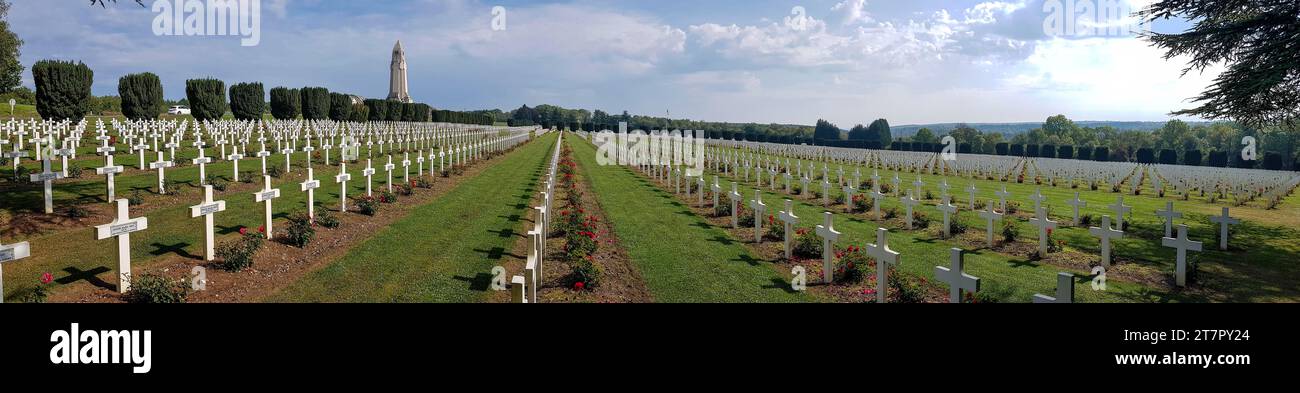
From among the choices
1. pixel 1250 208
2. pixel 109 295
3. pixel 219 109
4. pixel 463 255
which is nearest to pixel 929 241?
pixel 463 255

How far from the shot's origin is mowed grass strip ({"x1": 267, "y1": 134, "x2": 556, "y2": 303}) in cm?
768

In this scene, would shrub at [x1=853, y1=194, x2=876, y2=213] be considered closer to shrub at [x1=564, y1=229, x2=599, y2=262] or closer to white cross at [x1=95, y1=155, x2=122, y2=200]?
shrub at [x1=564, y1=229, x2=599, y2=262]

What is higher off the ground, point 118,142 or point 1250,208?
point 118,142

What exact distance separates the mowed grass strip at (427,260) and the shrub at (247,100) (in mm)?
41118

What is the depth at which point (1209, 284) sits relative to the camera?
30.4 feet

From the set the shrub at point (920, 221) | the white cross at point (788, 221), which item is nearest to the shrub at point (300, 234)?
the white cross at point (788, 221)

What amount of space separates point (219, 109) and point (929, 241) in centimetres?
4762

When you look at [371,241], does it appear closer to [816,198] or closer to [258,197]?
[258,197]

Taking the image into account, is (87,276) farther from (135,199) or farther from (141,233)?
(135,199)

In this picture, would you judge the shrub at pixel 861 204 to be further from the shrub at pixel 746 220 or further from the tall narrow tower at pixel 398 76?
the tall narrow tower at pixel 398 76

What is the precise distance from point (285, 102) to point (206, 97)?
9.77 meters

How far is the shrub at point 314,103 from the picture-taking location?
55131 millimetres

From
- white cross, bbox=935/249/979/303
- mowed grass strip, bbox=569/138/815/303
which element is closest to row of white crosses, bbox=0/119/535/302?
mowed grass strip, bbox=569/138/815/303

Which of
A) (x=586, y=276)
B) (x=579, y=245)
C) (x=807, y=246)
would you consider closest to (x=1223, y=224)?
(x=807, y=246)
